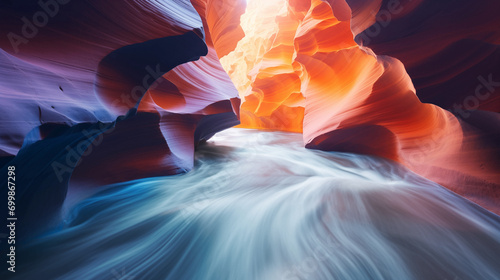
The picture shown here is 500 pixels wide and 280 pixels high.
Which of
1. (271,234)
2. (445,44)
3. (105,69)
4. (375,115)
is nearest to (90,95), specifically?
(105,69)

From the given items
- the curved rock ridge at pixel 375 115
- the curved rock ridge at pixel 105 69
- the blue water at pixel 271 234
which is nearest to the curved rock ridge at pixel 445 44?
the curved rock ridge at pixel 375 115

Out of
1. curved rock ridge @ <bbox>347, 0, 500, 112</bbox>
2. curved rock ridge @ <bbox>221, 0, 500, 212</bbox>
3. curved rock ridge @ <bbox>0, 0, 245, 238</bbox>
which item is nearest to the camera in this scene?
curved rock ridge @ <bbox>0, 0, 245, 238</bbox>

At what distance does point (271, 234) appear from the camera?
1523 millimetres

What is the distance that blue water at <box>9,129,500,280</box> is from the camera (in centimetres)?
123

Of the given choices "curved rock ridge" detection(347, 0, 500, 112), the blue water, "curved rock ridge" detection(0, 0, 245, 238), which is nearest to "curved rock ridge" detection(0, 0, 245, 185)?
"curved rock ridge" detection(0, 0, 245, 238)

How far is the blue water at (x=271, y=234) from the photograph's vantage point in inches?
48.4

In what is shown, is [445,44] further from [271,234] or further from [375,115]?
[271,234]

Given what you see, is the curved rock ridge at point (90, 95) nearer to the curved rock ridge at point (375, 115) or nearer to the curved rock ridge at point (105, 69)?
the curved rock ridge at point (105, 69)

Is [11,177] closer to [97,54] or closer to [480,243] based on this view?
[97,54]

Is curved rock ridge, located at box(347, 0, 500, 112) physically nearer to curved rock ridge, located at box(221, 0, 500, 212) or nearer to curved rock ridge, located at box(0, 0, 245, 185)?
curved rock ridge, located at box(221, 0, 500, 212)

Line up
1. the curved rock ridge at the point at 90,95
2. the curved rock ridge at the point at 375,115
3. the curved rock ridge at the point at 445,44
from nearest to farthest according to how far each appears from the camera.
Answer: the curved rock ridge at the point at 90,95
the curved rock ridge at the point at 445,44
the curved rock ridge at the point at 375,115

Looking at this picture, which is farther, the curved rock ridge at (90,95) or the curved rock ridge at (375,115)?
the curved rock ridge at (375,115)

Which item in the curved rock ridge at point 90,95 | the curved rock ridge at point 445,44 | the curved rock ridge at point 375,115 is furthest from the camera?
the curved rock ridge at point 375,115

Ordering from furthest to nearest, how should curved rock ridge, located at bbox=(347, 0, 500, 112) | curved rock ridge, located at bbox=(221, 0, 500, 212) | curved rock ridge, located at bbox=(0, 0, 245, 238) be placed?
curved rock ridge, located at bbox=(221, 0, 500, 212) → curved rock ridge, located at bbox=(347, 0, 500, 112) → curved rock ridge, located at bbox=(0, 0, 245, 238)
